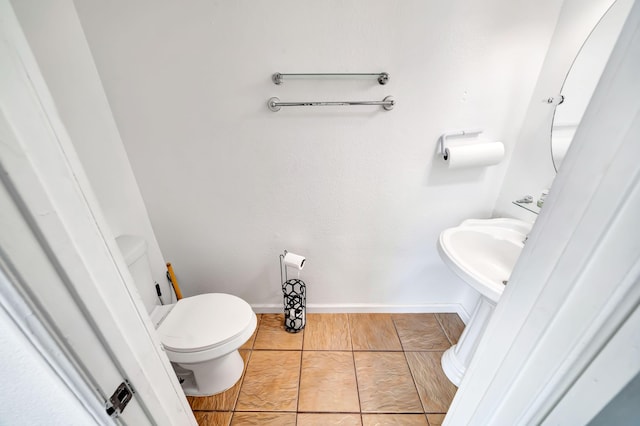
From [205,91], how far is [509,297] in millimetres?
1419

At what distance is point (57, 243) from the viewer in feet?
1.09

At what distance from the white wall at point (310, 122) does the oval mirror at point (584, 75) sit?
16 cm

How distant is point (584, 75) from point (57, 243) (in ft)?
5.82

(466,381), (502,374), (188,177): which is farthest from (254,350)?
(502,374)

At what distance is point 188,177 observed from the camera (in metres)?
1.35

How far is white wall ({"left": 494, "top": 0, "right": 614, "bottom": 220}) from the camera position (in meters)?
1.00

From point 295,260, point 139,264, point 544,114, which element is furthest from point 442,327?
point 139,264

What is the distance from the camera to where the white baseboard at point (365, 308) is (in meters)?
1.75

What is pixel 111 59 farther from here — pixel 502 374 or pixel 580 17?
pixel 580 17

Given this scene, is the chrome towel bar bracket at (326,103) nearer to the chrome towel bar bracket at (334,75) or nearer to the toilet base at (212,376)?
the chrome towel bar bracket at (334,75)

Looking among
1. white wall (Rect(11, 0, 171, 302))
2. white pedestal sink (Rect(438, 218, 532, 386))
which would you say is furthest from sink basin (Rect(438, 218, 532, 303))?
white wall (Rect(11, 0, 171, 302))

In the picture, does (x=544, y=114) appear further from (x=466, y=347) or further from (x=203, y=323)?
(x=203, y=323)

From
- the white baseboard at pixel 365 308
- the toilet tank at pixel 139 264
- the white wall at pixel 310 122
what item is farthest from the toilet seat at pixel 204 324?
the white baseboard at pixel 365 308

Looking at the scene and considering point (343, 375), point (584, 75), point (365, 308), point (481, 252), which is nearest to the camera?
point (584, 75)
